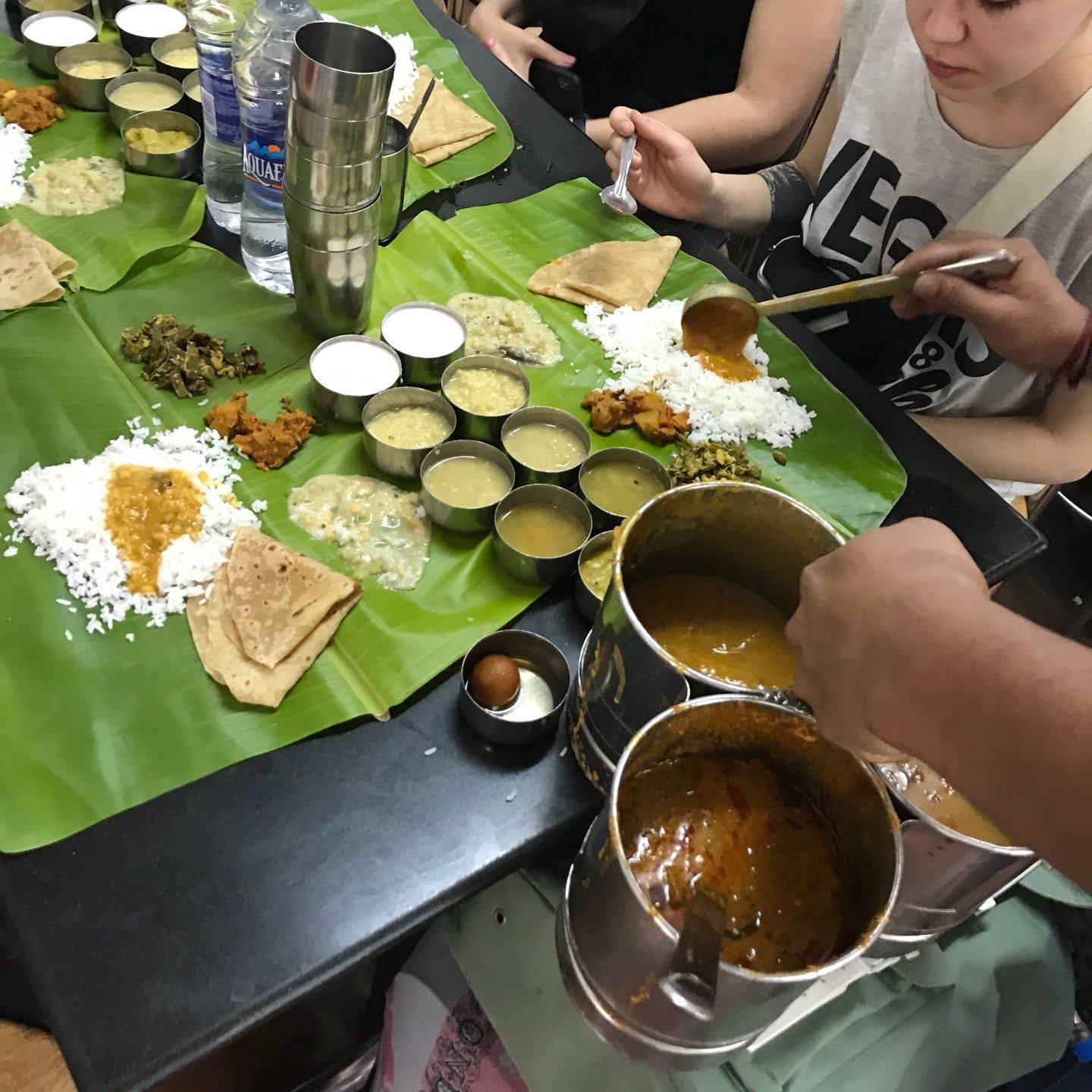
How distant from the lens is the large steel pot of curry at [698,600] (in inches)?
39.4

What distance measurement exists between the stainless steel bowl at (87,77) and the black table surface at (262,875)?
1.76 m

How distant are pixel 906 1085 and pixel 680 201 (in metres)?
1.91

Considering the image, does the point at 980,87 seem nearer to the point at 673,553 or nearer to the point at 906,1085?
the point at 673,553

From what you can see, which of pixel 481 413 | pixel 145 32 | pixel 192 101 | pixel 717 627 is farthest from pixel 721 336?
pixel 145 32

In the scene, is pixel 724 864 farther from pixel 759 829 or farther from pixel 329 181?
pixel 329 181

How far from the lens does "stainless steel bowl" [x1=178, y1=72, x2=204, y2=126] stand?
1.99 meters

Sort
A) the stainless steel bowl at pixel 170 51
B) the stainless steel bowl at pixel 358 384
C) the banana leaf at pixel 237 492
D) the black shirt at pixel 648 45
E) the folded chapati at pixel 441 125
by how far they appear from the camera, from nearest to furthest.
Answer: the banana leaf at pixel 237 492
the stainless steel bowl at pixel 358 384
the stainless steel bowl at pixel 170 51
the folded chapati at pixel 441 125
the black shirt at pixel 648 45

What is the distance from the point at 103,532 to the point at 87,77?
1371 millimetres

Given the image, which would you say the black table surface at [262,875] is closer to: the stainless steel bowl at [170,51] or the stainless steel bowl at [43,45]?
the stainless steel bowl at [170,51]

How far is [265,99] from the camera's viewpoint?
5.05 ft

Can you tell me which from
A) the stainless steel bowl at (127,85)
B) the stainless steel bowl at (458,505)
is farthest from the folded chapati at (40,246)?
the stainless steel bowl at (458,505)

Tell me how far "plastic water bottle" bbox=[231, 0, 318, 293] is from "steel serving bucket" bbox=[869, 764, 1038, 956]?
1504mm

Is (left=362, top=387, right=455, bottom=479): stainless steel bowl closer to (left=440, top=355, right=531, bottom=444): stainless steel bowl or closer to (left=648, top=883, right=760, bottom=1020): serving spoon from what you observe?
(left=440, top=355, right=531, bottom=444): stainless steel bowl

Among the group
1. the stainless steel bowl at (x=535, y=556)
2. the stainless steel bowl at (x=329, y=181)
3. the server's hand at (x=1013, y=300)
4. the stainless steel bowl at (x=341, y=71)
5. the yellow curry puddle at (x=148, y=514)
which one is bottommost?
the yellow curry puddle at (x=148, y=514)
